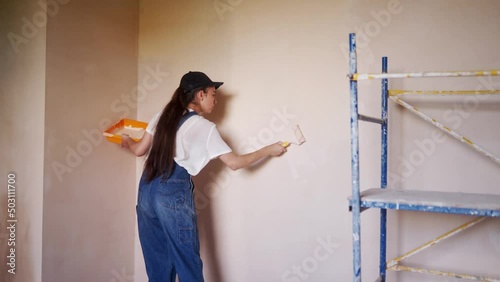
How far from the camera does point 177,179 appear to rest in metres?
2.09

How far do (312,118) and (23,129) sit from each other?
5.13 feet

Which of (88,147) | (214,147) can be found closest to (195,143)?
(214,147)

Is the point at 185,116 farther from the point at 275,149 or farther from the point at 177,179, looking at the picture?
the point at 275,149

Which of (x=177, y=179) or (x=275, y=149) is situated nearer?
(x=177, y=179)

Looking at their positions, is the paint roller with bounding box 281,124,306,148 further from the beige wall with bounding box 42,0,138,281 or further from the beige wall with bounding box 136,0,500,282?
the beige wall with bounding box 42,0,138,281

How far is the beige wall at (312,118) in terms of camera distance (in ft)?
6.41

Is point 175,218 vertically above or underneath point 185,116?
underneath

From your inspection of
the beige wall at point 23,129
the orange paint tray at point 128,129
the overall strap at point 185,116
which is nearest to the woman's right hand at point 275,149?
the overall strap at point 185,116

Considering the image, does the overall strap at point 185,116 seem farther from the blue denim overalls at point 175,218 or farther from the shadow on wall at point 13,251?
the shadow on wall at point 13,251

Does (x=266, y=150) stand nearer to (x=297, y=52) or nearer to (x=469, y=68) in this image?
(x=297, y=52)

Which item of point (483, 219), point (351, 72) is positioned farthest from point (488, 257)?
point (351, 72)

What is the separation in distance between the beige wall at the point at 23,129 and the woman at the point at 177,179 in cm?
59

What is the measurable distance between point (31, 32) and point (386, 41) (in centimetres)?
185

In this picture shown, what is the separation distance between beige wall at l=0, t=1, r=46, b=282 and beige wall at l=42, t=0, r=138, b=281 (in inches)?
2.3
